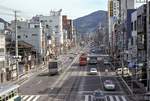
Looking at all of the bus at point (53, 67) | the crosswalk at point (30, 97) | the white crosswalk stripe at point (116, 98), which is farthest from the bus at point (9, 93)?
the bus at point (53, 67)

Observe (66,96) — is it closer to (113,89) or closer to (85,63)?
(113,89)

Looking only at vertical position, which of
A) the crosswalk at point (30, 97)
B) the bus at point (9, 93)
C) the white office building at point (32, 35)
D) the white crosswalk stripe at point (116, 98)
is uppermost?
the white office building at point (32, 35)

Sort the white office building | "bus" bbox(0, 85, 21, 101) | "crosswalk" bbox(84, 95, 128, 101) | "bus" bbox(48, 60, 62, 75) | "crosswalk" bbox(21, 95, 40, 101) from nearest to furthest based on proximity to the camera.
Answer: "bus" bbox(0, 85, 21, 101)
"crosswalk" bbox(21, 95, 40, 101)
"crosswalk" bbox(84, 95, 128, 101)
"bus" bbox(48, 60, 62, 75)
the white office building

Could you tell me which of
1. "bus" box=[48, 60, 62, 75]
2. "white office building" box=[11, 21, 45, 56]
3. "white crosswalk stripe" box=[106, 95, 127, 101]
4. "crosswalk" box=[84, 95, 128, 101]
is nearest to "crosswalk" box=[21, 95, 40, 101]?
"crosswalk" box=[84, 95, 128, 101]

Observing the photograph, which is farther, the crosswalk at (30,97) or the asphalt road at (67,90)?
the asphalt road at (67,90)

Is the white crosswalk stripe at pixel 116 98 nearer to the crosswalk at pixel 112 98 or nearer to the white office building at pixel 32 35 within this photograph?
the crosswalk at pixel 112 98

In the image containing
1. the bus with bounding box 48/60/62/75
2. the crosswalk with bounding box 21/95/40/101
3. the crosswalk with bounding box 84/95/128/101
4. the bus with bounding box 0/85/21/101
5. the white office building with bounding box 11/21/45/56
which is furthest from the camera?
the white office building with bounding box 11/21/45/56

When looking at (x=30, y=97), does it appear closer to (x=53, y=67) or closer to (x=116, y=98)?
(x=116, y=98)

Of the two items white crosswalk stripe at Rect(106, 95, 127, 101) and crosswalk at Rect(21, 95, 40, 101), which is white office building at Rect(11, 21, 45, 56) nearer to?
crosswalk at Rect(21, 95, 40, 101)

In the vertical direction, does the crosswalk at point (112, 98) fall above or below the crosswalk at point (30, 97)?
below

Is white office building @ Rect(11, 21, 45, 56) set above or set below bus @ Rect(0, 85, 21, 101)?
above

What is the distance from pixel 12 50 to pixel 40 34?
23480mm

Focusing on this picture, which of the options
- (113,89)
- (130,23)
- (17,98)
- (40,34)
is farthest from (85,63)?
(17,98)

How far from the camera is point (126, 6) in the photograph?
4860 inches
